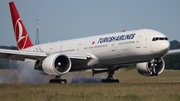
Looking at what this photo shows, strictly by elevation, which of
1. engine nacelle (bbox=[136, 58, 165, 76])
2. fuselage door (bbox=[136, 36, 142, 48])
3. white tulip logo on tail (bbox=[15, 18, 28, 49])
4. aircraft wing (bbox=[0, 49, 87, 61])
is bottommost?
engine nacelle (bbox=[136, 58, 165, 76])

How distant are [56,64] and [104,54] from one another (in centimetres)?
396

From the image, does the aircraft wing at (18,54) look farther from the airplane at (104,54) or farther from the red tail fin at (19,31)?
the red tail fin at (19,31)

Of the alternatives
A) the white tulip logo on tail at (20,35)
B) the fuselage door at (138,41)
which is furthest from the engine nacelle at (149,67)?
the white tulip logo on tail at (20,35)

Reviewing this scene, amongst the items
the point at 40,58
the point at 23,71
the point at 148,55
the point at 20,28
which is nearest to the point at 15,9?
the point at 20,28

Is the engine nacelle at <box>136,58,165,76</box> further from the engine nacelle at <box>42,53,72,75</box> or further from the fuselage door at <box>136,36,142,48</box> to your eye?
the engine nacelle at <box>42,53,72,75</box>

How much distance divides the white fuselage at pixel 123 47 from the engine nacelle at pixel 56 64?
2.51 meters

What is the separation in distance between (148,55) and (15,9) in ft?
56.6

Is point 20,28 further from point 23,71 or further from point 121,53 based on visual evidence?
point 121,53

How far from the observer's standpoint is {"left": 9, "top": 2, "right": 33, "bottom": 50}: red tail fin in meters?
50.4

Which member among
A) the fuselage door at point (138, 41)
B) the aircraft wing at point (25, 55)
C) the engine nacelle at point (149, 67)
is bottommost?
the engine nacelle at point (149, 67)

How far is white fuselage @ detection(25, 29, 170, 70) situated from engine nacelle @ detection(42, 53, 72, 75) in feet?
8.22

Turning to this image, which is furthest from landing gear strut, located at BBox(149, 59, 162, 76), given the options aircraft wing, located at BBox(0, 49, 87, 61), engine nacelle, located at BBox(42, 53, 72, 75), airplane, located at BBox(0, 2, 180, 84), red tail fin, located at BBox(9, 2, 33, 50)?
red tail fin, located at BBox(9, 2, 33, 50)

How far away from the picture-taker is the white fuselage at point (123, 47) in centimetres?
3894

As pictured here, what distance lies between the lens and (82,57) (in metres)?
42.4
